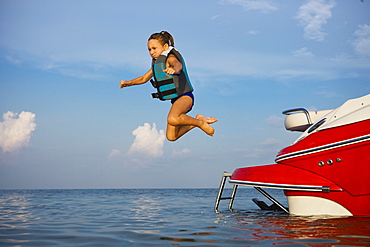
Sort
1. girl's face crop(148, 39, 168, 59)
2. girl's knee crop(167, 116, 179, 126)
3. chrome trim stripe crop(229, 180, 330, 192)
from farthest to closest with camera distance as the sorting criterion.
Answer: chrome trim stripe crop(229, 180, 330, 192) → girl's face crop(148, 39, 168, 59) → girl's knee crop(167, 116, 179, 126)

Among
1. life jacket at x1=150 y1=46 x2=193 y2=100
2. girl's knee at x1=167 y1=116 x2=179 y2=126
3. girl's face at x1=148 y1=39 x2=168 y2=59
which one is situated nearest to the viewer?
girl's knee at x1=167 y1=116 x2=179 y2=126

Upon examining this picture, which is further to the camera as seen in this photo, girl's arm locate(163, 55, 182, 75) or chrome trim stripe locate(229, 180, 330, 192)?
chrome trim stripe locate(229, 180, 330, 192)

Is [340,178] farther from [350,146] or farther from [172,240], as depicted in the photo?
[172,240]

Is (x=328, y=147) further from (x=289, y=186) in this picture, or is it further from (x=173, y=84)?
(x=173, y=84)

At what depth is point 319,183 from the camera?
22.1 feet

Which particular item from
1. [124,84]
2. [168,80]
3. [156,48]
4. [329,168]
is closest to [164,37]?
[156,48]

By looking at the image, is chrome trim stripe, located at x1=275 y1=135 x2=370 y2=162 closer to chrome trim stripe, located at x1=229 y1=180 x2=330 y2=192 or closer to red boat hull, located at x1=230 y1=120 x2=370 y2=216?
red boat hull, located at x1=230 y1=120 x2=370 y2=216

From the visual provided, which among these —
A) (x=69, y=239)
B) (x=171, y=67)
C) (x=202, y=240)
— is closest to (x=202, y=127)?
(x=171, y=67)

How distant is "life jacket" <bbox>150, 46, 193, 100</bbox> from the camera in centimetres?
523

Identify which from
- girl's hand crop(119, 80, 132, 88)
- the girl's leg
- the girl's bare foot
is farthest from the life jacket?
girl's hand crop(119, 80, 132, 88)

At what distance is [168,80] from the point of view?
5.25 m

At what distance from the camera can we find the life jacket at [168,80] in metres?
5.23

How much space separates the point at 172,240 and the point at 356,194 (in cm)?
343

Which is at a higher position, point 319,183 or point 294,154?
point 294,154
